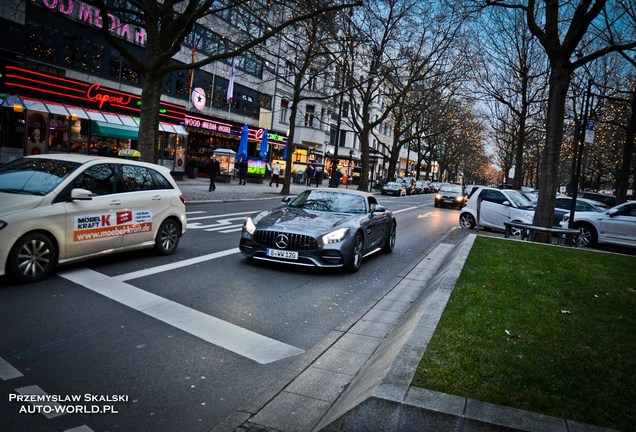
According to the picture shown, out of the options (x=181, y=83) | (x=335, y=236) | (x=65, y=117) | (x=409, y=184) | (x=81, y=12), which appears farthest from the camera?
(x=409, y=184)

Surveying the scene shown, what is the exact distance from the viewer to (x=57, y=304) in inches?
219

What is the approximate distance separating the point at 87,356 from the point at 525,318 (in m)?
4.65

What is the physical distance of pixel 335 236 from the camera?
817cm

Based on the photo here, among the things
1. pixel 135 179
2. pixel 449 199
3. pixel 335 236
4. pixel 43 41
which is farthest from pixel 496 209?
pixel 43 41

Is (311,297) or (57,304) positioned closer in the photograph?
(57,304)

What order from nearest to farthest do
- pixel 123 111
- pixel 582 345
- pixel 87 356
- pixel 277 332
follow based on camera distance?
pixel 87 356, pixel 582 345, pixel 277 332, pixel 123 111

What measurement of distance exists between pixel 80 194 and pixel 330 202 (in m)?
4.70

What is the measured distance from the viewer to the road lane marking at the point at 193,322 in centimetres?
483

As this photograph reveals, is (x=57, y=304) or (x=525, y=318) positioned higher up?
(x=525, y=318)

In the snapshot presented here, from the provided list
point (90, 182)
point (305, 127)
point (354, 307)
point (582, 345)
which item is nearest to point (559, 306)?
point (582, 345)

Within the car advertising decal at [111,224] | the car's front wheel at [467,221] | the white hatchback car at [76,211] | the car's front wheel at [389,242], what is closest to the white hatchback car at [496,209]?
the car's front wheel at [467,221]

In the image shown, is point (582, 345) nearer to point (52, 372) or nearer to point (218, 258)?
point (52, 372)

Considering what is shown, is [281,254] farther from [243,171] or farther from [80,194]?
[243,171]

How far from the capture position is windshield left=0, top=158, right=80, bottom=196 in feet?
21.6
